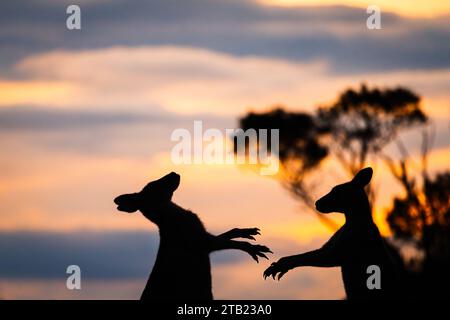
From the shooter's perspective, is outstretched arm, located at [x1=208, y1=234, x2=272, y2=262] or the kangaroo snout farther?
the kangaroo snout

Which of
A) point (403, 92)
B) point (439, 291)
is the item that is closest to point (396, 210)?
point (403, 92)

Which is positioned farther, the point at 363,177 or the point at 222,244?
the point at 363,177

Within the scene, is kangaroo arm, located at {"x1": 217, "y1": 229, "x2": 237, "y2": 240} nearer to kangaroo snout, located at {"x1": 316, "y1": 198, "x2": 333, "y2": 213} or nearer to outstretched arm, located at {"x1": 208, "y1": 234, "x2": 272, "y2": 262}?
outstretched arm, located at {"x1": 208, "y1": 234, "x2": 272, "y2": 262}

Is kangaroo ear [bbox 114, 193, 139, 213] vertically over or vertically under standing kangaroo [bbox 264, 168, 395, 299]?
over

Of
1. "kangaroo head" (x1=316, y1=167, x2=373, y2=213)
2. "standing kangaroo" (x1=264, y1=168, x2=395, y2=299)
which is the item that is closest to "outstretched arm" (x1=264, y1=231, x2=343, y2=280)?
"standing kangaroo" (x1=264, y1=168, x2=395, y2=299)

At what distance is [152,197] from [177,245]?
0.85m

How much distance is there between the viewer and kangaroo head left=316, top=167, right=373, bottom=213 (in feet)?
71.6

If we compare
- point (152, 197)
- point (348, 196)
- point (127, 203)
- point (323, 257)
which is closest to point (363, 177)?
point (348, 196)

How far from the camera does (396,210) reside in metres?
56.3

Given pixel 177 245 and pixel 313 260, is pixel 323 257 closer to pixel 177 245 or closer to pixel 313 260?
pixel 313 260

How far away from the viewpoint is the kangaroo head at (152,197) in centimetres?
2143

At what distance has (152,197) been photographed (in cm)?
2152

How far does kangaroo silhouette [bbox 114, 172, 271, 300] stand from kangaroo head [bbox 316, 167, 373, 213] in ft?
4.77

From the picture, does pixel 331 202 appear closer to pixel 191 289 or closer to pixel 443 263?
pixel 191 289
